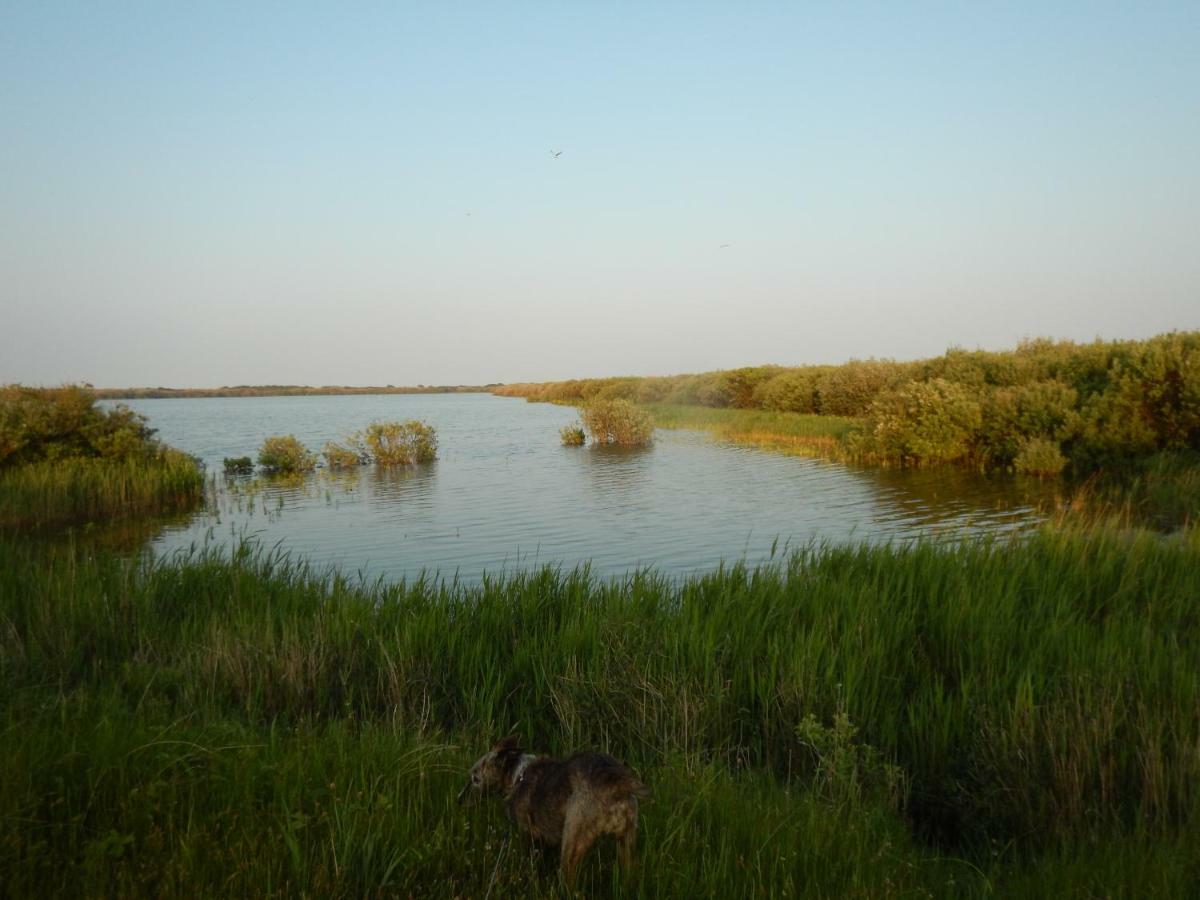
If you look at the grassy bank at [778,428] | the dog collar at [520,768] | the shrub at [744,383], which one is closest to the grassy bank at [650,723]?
the dog collar at [520,768]

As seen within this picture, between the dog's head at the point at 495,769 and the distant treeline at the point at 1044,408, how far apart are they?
72.0 feet

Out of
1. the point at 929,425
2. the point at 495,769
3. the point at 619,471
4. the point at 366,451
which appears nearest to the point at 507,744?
the point at 495,769

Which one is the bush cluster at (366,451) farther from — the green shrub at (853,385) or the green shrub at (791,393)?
the green shrub at (791,393)

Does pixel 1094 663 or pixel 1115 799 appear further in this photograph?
pixel 1094 663

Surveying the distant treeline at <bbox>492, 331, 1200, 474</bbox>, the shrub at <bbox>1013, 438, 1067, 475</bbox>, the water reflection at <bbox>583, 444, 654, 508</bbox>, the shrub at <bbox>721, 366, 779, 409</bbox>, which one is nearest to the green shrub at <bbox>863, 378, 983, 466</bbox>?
the distant treeline at <bbox>492, 331, 1200, 474</bbox>

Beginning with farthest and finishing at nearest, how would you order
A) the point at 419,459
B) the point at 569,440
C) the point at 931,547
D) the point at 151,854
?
the point at 569,440, the point at 419,459, the point at 931,547, the point at 151,854

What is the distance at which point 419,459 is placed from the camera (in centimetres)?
3347

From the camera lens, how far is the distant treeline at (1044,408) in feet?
70.0

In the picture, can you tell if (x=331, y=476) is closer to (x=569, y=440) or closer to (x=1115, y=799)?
(x=569, y=440)

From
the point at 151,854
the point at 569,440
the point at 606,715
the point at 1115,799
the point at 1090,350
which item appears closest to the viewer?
the point at 151,854

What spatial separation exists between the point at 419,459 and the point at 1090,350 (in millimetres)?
24897

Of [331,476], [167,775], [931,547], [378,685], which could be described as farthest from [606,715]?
[331,476]

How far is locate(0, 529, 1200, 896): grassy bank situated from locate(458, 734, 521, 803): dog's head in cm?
16

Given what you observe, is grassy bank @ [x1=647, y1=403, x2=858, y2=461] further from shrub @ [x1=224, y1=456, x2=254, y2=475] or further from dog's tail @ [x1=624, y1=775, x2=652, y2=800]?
dog's tail @ [x1=624, y1=775, x2=652, y2=800]
